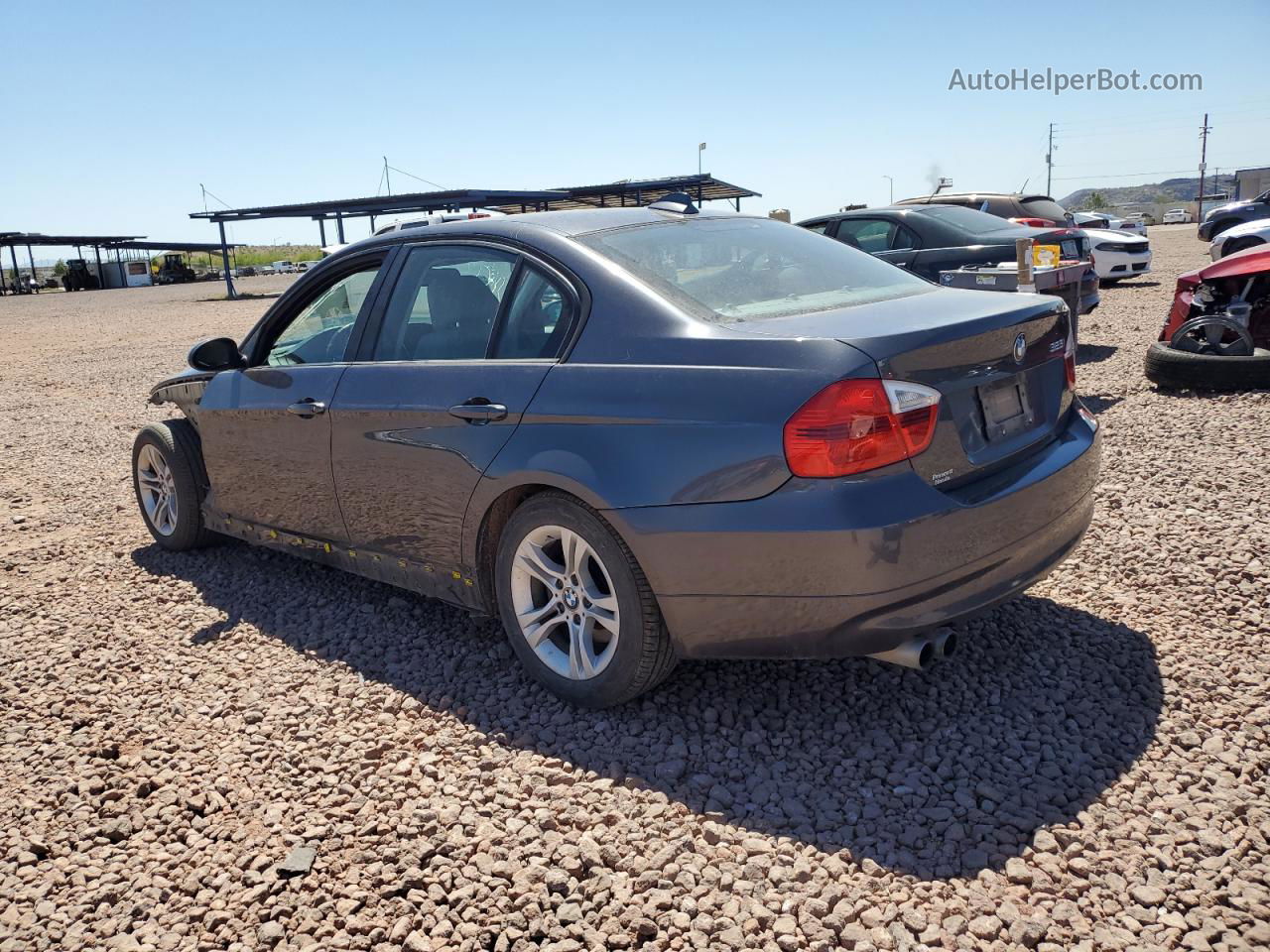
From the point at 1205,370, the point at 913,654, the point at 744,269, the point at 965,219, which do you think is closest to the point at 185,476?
the point at 744,269

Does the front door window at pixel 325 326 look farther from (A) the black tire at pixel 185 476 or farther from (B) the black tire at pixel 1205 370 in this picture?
(B) the black tire at pixel 1205 370

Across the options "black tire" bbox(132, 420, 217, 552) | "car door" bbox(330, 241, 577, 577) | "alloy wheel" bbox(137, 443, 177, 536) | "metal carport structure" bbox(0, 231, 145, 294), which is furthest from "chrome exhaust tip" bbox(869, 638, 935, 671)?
"metal carport structure" bbox(0, 231, 145, 294)

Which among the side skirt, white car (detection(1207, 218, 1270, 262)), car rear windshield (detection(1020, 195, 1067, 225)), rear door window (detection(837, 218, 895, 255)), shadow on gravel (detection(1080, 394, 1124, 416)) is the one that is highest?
car rear windshield (detection(1020, 195, 1067, 225))

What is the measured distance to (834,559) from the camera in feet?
9.09

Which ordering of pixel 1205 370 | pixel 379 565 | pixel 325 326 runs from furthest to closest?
pixel 1205 370 → pixel 325 326 → pixel 379 565

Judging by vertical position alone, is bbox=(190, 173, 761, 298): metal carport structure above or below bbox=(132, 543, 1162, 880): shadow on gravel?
above

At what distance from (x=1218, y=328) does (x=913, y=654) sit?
6.44 meters

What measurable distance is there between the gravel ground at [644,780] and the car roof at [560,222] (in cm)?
162

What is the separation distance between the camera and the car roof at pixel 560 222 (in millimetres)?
3727

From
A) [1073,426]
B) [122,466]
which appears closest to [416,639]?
[1073,426]

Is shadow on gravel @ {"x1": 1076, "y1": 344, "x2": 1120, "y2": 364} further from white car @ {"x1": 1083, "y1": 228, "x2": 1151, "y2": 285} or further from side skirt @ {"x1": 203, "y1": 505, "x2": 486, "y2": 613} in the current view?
side skirt @ {"x1": 203, "y1": 505, "x2": 486, "y2": 613}

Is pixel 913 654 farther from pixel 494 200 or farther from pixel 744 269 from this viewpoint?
pixel 494 200

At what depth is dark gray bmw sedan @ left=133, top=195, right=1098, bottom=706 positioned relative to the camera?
281cm

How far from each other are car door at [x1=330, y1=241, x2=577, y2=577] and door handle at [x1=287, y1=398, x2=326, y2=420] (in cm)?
11
